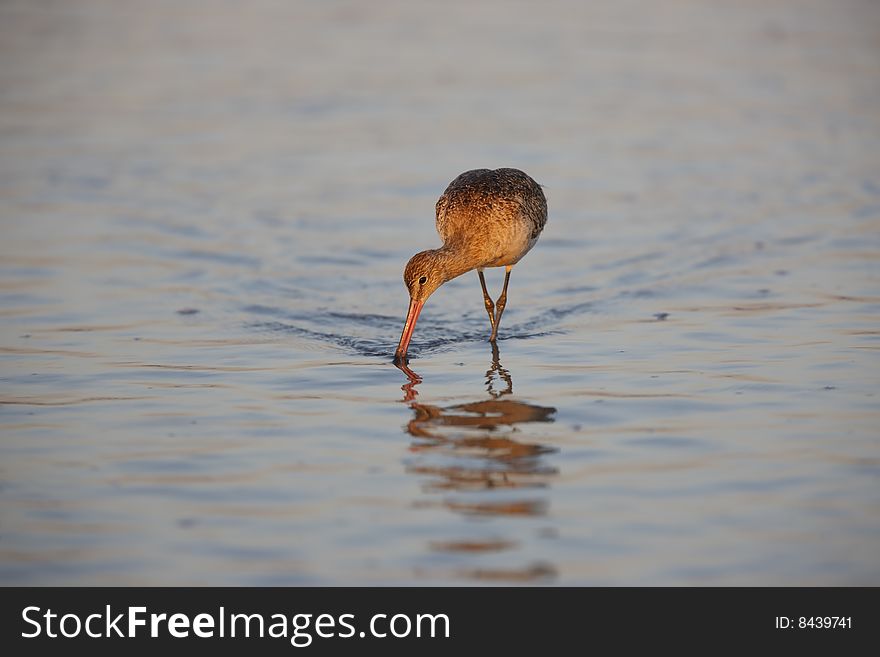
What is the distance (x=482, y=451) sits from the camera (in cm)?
636

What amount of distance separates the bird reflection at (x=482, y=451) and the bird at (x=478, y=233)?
89 centimetres

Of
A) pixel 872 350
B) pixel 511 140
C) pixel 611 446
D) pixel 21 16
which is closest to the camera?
pixel 611 446

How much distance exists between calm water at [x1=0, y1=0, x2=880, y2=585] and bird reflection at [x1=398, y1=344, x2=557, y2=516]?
3cm

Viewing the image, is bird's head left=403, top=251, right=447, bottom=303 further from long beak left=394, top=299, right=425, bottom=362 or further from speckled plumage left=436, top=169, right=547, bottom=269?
speckled plumage left=436, top=169, right=547, bottom=269

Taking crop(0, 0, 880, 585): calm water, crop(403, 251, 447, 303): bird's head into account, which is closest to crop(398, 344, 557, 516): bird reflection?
crop(0, 0, 880, 585): calm water

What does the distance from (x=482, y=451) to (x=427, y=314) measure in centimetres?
310

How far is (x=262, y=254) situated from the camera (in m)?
10.5

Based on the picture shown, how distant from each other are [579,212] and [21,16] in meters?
11.6

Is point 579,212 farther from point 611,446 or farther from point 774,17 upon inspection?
point 774,17

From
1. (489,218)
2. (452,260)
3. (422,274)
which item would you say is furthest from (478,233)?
(422,274)

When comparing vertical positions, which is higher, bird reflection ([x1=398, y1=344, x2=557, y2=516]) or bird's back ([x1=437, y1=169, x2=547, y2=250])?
bird's back ([x1=437, y1=169, x2=547, y2=250])

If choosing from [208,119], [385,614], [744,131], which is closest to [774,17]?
[744,131]

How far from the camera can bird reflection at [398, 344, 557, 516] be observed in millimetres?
5703

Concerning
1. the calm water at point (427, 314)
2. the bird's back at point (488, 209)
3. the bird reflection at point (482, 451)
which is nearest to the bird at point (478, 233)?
the bird's back at point (488, 209)
